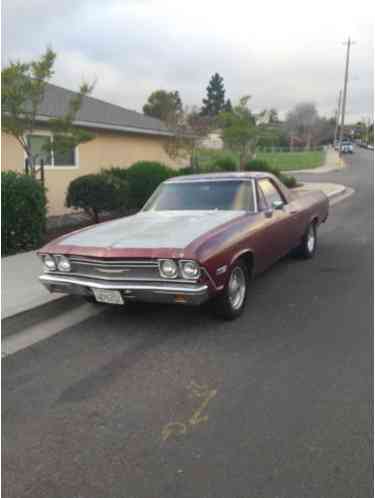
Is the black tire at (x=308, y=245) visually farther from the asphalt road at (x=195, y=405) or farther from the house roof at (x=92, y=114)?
the house roof at (x=92, y=114)

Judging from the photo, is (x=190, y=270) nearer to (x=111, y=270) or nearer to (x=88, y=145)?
(x=111, y=270)

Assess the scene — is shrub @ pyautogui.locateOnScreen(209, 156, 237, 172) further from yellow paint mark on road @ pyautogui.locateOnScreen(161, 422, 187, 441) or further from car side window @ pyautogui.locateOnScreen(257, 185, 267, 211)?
yellow paint mark on road @ pyautogui.locateOnScreen(161, 422, 187, 441)

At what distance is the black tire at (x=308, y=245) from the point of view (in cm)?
741

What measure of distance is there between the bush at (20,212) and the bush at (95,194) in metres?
1.89

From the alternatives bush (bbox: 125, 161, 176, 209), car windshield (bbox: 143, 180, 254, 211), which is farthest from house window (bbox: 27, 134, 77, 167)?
car windshield (bbox: 143, 180, 254, 211)

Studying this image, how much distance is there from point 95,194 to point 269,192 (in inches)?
184

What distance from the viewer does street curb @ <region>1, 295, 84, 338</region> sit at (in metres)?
4.65

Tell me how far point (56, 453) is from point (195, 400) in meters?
1.00

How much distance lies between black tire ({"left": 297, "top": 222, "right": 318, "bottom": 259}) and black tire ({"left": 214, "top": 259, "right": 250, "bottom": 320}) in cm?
264

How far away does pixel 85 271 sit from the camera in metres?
4.55

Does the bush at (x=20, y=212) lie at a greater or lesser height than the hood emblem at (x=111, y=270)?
greater

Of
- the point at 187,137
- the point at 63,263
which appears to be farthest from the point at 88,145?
the point at 63,263

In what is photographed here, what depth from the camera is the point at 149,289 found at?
13.8 feet

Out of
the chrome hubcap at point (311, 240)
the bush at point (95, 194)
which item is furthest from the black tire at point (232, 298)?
the bush at point (95, 194)
